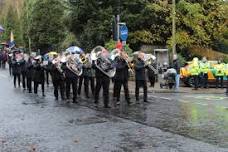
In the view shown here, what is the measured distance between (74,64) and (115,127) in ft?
23.4

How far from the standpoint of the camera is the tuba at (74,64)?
19.4 m

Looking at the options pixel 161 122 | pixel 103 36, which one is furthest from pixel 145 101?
pixel 103 36

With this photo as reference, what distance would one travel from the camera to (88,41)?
38531mm

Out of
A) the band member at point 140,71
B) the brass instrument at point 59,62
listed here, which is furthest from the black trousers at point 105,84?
the brass instrument at point 59,62

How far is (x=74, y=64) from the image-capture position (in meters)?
19.7

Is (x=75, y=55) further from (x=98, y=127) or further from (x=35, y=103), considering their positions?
(x=98, y=127)

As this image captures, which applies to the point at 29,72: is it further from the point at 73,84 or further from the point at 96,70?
the point at 96,70

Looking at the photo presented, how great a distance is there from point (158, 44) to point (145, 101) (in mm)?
20141

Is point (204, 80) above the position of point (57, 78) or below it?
below

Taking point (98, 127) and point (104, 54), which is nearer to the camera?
point (98, 127)

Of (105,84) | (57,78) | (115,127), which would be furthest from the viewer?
(57,78)

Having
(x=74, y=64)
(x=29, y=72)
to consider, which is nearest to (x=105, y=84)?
(x=74, y=64)

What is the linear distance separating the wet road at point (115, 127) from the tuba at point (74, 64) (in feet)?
4.19

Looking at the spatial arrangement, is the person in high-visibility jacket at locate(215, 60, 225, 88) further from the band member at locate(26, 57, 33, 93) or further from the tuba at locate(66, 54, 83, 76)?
the tuba at locate(66, 54, 83, 76)
